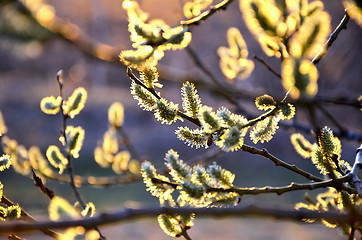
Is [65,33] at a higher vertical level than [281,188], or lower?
higher

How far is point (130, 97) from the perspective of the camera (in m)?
8.55

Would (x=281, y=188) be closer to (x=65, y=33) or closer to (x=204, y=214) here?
(x=204, y=214)

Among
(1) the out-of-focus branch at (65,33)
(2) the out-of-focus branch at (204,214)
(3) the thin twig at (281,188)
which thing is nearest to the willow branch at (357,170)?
(3) the thin twig at (281,188)

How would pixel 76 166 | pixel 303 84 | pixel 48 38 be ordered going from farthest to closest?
pixel 76 166 → pixel 48 38 → pixel 303 84

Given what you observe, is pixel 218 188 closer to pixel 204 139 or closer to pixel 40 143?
pixel 204 139

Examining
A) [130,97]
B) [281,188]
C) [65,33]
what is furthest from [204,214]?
[130,97]

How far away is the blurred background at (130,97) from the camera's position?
809mm

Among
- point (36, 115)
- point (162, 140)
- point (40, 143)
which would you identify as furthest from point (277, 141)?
point (36, 115)

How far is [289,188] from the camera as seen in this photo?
0.51 metres

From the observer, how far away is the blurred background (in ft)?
2.65

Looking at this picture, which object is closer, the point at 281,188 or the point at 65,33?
the point at 281,188

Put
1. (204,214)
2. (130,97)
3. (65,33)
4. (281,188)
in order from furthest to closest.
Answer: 1. (130,97)
2. (65,33)
3. (281,188)
4. (204,214)

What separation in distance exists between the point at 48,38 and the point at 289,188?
1.33 feet

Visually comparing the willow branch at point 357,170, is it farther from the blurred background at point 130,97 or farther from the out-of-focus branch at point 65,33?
the out-of-focus branch at point 65,33
